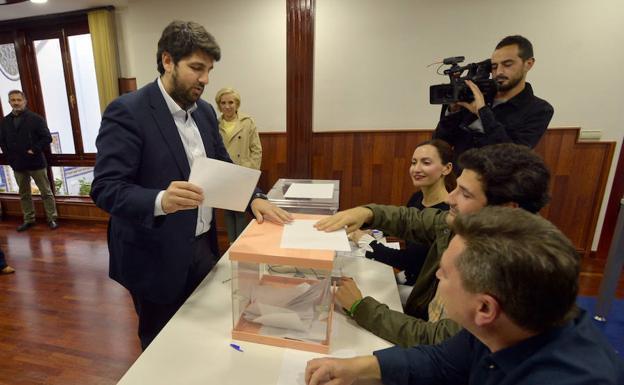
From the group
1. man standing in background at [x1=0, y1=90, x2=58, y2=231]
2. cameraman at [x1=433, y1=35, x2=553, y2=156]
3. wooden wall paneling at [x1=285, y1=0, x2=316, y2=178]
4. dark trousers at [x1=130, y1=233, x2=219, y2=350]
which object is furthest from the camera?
man standing in background at [x1=0, y1=90, x2=58, y2=231]

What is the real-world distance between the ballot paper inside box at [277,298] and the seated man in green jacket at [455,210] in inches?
4.5

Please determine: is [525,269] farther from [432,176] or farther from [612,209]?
[612,209]

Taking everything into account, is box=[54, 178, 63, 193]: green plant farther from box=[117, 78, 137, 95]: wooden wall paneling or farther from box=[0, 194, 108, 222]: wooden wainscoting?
box=[117, 78, 137, 95]: wooden wall paneling

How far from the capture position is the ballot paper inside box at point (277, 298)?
2.88ft

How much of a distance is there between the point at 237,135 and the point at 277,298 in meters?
2.18

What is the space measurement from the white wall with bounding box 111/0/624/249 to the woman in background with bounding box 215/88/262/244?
33 cm

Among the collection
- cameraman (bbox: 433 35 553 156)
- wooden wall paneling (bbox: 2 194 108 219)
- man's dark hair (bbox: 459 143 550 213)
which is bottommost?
wooden wall paneling (bbox: 2 194 108 219)

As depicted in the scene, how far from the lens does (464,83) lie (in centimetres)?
170

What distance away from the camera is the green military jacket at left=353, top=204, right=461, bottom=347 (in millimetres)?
881

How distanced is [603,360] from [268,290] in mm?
730

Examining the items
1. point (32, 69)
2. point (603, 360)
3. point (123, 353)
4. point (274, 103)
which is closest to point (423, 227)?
point (603, 360)

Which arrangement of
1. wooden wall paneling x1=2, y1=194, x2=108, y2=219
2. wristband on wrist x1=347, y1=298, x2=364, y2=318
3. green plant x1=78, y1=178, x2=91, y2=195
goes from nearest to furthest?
wristband on wrist x1=347, y1=298, x2=364, y2=318
wooden wall paneling x1=2, y1=194, x2=108, y2=219
green plant x1=78, y1=178, x2=91, y2=195

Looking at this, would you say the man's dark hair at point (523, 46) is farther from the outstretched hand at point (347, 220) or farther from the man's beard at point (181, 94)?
the man's beard at point (181, 94)

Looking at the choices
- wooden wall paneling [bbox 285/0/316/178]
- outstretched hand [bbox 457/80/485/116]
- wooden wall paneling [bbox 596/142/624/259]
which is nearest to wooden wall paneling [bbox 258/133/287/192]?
wooden wall paneling [bbox 285/0/316/178]
